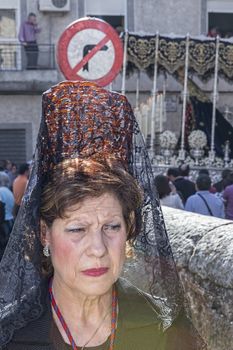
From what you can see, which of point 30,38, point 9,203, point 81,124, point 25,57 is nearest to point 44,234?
point 81,124

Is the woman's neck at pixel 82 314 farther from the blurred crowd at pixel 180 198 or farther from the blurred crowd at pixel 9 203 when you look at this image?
the blurred crowd at pixel 9 203

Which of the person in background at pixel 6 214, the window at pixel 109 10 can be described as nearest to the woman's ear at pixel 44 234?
the person in background at pixel 6 214

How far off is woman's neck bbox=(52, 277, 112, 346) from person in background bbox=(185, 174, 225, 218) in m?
4.92

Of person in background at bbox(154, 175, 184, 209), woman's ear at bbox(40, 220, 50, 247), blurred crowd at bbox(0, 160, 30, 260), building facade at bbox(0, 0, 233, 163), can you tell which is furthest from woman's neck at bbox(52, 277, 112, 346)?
building facade at bbox(0, 0, 233, 163)

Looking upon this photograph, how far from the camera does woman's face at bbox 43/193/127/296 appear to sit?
206cm

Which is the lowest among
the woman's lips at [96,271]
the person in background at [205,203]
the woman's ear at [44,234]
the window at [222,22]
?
the person in background at [205,203]

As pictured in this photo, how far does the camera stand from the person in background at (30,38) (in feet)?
56.7

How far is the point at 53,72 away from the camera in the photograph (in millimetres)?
17391

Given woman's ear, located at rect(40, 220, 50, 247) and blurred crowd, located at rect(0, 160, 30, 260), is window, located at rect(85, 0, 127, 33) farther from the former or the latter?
woman's ear, located at rect(40, 220, 50, 247)

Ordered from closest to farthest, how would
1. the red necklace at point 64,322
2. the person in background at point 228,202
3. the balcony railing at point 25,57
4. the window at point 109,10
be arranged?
the red necklace at point 64,322 < the person in background at point 228,202 < the balcony railing at point 25,57 < the window at point 109,10

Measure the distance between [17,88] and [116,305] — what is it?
1557cm

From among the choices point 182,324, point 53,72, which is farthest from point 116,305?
point 53,72

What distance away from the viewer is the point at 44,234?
2201 mm

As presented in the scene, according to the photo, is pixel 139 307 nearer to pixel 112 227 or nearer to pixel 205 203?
pixel 112 227
